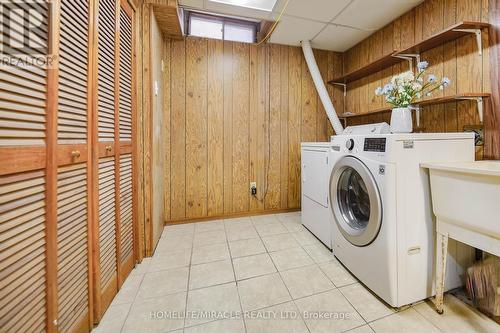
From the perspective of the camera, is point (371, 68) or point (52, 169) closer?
point (52, 169)

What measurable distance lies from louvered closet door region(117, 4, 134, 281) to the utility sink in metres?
1.86

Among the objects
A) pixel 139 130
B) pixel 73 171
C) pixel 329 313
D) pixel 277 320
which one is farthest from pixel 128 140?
pixel 329 313

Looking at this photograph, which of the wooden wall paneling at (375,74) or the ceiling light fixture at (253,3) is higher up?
the ceiling light fixture at (253,3)

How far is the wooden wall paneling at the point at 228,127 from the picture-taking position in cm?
254

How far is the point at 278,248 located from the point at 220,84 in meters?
1.93

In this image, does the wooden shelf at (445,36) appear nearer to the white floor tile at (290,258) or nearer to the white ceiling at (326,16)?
the white ceiling at (326,16)

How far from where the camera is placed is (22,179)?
696mm

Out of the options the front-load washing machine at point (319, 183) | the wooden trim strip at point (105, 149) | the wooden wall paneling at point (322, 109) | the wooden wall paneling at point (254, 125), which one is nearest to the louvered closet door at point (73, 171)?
the wooden trim strip at point (105, 149)

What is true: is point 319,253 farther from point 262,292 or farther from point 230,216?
point 230,216

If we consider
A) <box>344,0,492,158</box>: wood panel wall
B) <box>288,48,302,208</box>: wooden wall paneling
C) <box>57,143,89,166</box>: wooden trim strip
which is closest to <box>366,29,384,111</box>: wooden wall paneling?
<box>344,0,492,158</box>: wood panel wall

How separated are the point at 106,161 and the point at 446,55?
103 inches

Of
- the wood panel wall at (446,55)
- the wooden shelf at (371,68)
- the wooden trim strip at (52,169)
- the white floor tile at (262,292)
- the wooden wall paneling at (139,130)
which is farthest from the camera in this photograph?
the wooden shelf at (371,68)

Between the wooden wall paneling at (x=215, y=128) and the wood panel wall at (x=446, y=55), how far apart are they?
180cm

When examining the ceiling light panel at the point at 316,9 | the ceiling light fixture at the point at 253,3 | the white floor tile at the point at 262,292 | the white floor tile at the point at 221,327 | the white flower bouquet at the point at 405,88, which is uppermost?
the ceiling light fixture at the point at 253,3
